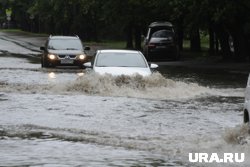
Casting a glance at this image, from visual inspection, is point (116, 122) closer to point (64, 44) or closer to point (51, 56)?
point (51, 56)

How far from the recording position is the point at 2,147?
39.5ft

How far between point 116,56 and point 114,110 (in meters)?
6.03

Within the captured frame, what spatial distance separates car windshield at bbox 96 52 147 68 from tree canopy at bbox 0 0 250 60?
43.5 ft

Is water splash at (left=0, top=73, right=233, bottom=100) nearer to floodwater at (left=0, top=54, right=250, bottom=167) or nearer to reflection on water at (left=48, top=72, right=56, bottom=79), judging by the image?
floodwater at (left=0, top=54, right=250, bottom=167)

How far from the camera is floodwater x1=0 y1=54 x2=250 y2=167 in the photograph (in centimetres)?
1136

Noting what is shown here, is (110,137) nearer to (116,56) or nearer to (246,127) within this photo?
(246,127)

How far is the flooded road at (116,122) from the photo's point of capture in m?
11.4

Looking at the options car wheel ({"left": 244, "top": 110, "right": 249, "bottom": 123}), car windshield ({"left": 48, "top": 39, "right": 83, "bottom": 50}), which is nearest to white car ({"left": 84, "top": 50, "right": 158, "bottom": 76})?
car wheel ({"left": 244, "top": 110, "right": 249, "bottom": 123})

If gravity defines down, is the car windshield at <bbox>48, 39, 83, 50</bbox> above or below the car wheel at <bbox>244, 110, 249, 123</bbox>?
below

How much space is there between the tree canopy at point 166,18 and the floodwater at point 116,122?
1051cm

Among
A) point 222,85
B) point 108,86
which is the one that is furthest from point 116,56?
point 222,85

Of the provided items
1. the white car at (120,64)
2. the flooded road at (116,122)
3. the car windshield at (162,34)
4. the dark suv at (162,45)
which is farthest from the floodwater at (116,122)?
the car windshield at (162,34)

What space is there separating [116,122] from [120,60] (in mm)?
8005

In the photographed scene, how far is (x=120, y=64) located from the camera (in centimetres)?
2355
